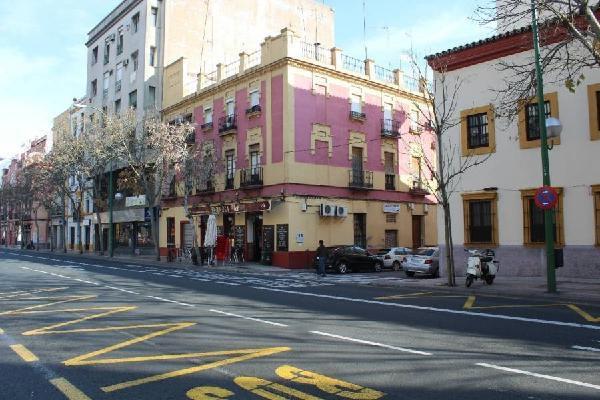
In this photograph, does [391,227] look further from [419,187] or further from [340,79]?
[340,79]

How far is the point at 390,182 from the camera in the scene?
1352 inches

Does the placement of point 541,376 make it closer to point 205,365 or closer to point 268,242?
point 205,365

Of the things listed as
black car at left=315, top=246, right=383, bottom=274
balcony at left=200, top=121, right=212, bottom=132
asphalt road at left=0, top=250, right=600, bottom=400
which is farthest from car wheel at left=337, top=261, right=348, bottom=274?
balcony at left=200, top=121, right=212, bottom=132

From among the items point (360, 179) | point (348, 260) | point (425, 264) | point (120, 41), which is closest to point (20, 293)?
point (425, 264)

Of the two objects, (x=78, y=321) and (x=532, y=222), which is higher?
(x=532, y=222)

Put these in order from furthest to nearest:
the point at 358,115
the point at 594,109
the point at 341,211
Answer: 1. the point at 358,115
2. the point at 341,211
3. the point at 594,109

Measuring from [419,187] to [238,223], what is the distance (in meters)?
12.7

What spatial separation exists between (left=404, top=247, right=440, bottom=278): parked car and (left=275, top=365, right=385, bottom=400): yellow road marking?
52.8ft

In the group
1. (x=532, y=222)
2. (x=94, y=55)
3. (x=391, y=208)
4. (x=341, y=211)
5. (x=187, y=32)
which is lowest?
(x=532, y=222)

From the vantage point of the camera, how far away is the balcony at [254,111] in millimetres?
30844

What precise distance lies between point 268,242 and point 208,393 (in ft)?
80.6

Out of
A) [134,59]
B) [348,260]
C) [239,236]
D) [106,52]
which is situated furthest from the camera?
[106,52]

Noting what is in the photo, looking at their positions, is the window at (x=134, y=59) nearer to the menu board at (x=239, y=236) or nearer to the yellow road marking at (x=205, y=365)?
the menu board at (x=239, y=236)

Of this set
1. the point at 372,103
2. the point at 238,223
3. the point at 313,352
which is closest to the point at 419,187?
the point at 372,103
